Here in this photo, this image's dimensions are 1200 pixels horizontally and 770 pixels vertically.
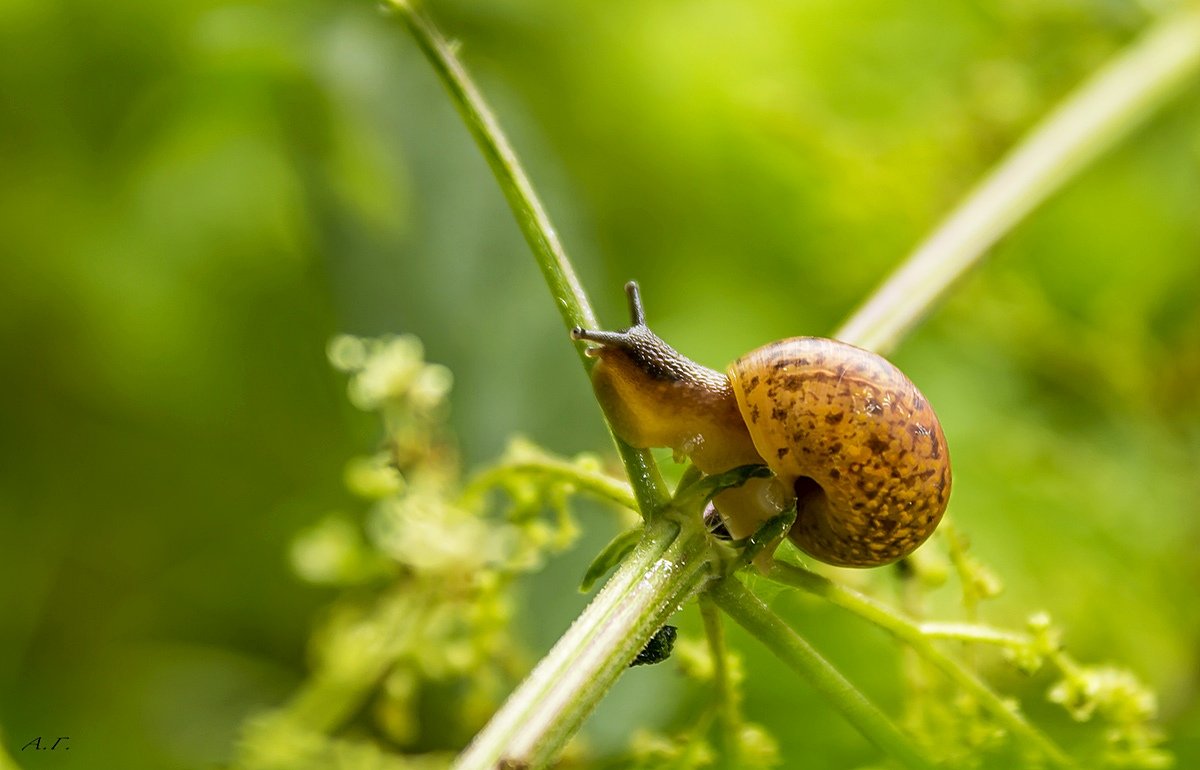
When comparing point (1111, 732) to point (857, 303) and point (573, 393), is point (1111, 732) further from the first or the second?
point (857, 303)

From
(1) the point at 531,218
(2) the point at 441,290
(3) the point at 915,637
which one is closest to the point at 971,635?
(3) the point at 915,637

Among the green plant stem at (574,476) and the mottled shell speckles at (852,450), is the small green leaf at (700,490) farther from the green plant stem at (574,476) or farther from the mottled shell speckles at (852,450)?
the mottled shell speckles at (852,450)

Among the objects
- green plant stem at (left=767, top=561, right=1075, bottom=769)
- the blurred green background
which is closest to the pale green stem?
green plant stem at (left=767, top=561, right=1075, bottom=769)

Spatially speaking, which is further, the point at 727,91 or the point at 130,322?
the point at 727,91

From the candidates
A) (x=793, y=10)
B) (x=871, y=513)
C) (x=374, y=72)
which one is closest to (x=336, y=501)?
(x=374, y=72)

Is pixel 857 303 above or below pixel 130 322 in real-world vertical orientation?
above

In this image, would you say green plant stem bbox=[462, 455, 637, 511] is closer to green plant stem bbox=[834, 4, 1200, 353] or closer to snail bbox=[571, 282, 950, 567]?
snail bbox=[571, 282, 950, 567]

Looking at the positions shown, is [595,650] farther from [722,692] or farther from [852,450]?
[852,450]
